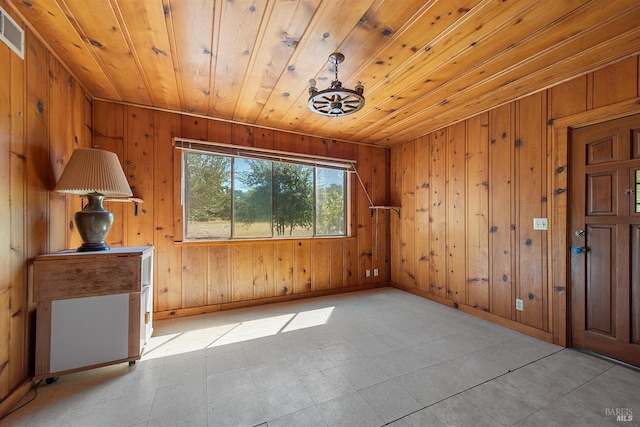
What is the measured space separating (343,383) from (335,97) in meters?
2.22

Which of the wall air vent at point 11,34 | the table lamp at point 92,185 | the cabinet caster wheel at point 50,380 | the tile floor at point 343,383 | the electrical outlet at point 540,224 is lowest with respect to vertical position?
the tile floor at point 343,383

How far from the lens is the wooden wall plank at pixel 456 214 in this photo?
11.3ft

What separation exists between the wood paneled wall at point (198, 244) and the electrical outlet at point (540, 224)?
7.61 feet

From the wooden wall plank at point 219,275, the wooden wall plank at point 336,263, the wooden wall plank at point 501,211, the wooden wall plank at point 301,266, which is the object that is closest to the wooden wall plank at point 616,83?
the wooden wall plank at point 501,211

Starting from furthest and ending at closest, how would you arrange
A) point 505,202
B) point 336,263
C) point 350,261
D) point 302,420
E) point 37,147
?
point 350,261 < point 336,263 < point 505,202 < point 37,147 < point 302,420

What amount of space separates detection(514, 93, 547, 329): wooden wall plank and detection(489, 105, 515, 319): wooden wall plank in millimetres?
84

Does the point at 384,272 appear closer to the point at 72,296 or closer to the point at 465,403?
the point at 465,403

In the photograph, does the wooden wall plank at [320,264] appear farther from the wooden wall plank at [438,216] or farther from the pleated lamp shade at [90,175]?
the pleated lamp shade at [90,175]

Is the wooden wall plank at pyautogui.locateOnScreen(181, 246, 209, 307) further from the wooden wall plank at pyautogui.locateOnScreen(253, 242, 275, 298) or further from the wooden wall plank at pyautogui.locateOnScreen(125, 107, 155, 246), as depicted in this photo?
the wooden wall plank at pyautogui.locateOnScreen(253, 242, 275, 298)

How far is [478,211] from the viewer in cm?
327

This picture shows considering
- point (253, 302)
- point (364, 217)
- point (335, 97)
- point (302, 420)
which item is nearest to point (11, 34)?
point (335, 97)

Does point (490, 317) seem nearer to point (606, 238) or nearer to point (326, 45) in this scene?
point (606, 238)

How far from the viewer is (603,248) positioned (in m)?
2.27

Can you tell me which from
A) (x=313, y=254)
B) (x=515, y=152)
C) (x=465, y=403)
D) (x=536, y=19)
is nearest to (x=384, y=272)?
(x=313, y=254)
